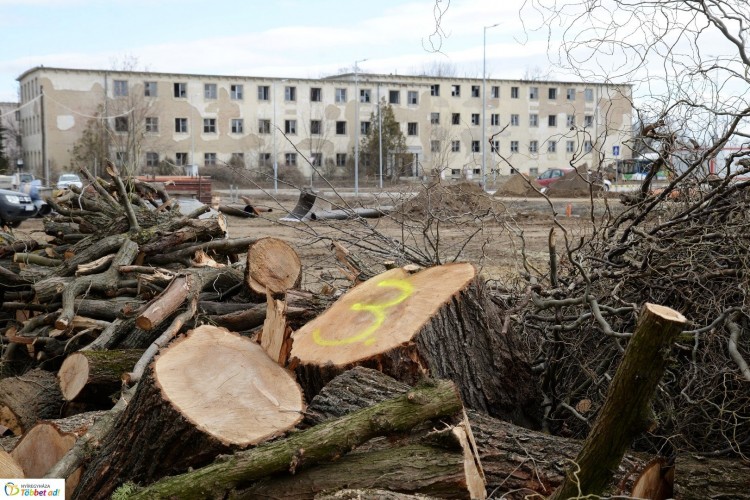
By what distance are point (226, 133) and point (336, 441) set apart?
6164cm

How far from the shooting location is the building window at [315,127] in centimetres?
6406

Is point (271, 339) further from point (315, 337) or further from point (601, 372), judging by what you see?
point (601, 372)

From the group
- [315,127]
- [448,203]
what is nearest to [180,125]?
[315,127]

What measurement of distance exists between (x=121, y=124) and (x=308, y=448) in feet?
197

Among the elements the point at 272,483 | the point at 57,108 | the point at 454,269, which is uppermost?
the point at 57,108

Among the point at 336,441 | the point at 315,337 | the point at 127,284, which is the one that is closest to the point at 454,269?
the point at 315,337

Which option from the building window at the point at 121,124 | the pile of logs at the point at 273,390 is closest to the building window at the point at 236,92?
the building window at the point at 121,124

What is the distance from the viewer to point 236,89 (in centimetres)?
6406

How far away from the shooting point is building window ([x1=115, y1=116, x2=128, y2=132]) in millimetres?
58969

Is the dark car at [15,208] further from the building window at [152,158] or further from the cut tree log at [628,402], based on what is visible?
the building window at [152,158]

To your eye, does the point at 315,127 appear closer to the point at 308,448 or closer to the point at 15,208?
the point at 15,208

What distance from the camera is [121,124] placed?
197 ft

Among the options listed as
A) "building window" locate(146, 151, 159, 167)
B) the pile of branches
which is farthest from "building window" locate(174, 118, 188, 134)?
the pile of branches

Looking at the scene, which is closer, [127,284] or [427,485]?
[427,485]
